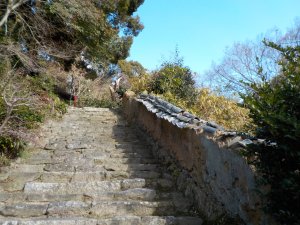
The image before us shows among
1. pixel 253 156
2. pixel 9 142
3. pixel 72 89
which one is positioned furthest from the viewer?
pixel 72 89

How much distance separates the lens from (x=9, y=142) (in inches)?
211

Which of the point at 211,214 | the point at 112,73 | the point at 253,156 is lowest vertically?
the point at 211,214

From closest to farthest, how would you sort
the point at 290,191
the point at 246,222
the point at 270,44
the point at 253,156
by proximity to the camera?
the point at 290,191, the point at 270,44, the point at 253,156, the point at 246,222

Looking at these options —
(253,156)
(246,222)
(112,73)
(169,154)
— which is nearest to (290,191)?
(253,156)

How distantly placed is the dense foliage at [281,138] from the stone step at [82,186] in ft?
8.52

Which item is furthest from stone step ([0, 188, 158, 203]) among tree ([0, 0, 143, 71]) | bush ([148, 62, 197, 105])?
tree ([0, 0, 143, 71])

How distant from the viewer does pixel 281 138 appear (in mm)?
2264

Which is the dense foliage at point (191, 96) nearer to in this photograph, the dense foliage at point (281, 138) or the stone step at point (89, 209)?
the stone step at point (89, 209)

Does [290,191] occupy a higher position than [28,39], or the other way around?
[28,39]

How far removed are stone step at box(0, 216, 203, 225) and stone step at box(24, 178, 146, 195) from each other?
756 mm

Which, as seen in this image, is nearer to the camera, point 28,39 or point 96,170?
point 96,170

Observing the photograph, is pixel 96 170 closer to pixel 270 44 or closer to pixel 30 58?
pixel 270 44

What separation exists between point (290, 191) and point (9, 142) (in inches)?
184

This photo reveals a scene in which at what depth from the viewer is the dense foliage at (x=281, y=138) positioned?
214 centimetres
